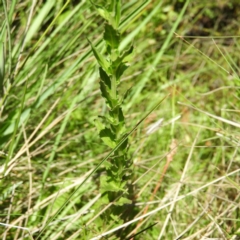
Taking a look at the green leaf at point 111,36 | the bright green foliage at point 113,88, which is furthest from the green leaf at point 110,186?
the green leaf at point 111,36

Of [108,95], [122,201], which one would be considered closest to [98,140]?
[122,201]

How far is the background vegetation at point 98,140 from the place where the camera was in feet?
4.37

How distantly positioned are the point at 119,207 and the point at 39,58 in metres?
0.76

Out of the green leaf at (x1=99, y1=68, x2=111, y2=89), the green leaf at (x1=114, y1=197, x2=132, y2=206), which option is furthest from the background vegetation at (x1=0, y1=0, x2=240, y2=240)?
the green leaf at (x1=99, y1=68, x2=111, y2=89)

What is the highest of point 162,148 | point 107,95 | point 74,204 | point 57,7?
point 57,7

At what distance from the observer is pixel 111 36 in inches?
39.0

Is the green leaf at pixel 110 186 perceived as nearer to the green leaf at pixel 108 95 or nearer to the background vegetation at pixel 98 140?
the background vegetation at pixel 98 140

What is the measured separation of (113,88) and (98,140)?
686 millimetres

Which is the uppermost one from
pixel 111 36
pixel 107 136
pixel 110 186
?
pixel 111 36

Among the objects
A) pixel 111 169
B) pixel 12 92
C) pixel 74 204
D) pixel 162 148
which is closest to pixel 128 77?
pixel 162 148

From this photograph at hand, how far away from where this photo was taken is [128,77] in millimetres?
1867

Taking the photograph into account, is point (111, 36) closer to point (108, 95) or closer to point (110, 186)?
point (108, 95)

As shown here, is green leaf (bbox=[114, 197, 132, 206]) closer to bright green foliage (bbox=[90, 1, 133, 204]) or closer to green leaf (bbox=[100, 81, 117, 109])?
bright green foliage (bbox=[90, 1, 133, 204])

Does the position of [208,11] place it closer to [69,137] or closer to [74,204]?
[69,137]
